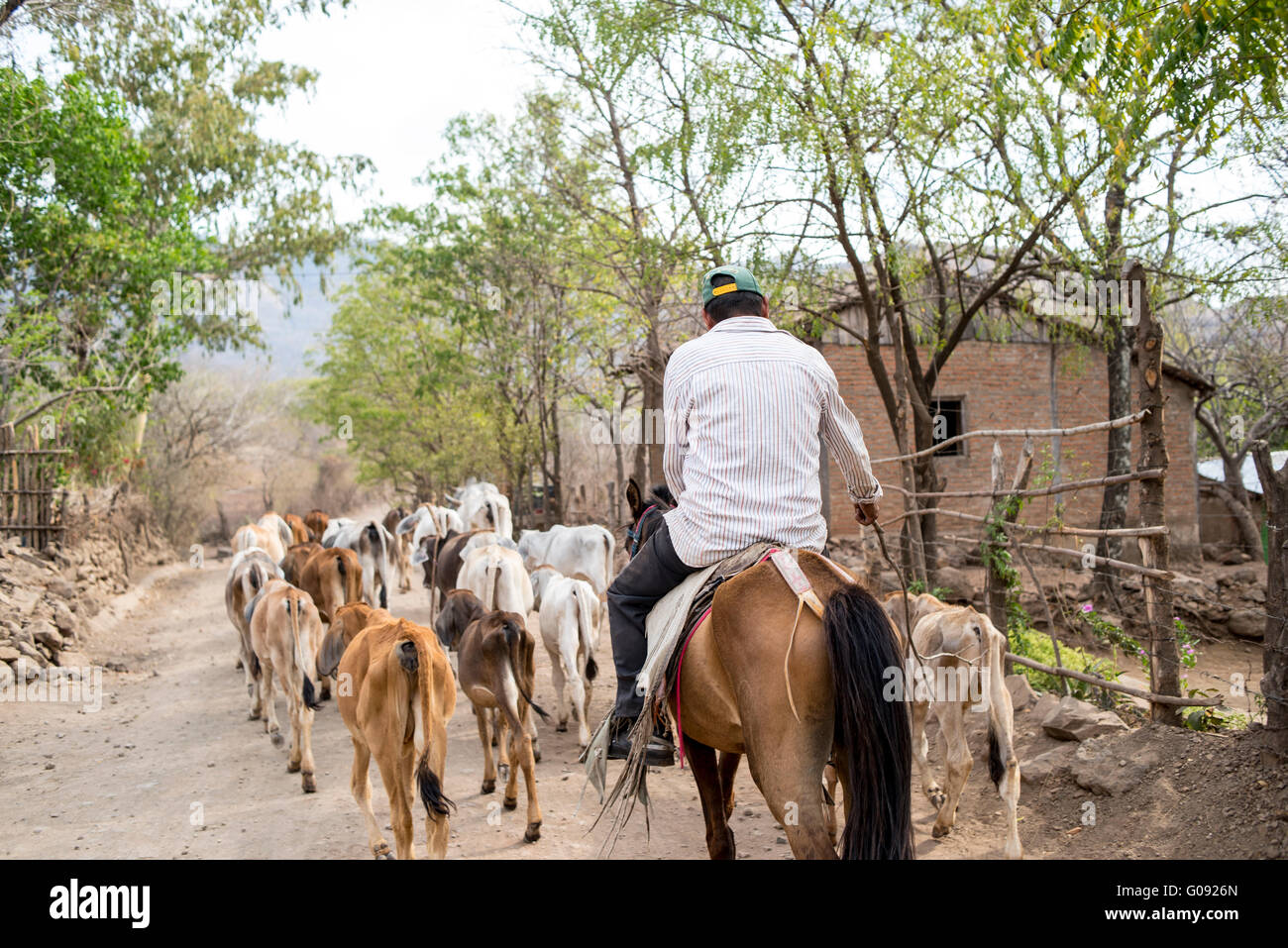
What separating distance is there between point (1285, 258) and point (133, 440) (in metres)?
24.1

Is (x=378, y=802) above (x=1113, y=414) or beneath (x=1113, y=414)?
beneath

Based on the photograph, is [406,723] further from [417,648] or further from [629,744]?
[629,744]

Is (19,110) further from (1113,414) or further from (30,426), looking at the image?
(1113,414)

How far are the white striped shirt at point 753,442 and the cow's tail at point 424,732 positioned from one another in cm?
206

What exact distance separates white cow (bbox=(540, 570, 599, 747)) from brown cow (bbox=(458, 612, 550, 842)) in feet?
4.89

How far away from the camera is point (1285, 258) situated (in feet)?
37.3

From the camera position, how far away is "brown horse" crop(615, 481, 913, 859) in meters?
3.43

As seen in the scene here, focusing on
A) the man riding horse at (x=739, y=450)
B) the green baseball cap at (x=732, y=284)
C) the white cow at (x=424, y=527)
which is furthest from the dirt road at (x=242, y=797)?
the white cow at (x=424, y=527)

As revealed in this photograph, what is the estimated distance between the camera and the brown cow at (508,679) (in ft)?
21.6

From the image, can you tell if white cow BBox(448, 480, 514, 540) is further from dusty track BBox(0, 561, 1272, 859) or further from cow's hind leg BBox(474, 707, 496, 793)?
cow's hind leg BBox(474, 707, 496, 793)

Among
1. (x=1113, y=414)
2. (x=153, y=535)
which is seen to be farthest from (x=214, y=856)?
(x=153, y=535)

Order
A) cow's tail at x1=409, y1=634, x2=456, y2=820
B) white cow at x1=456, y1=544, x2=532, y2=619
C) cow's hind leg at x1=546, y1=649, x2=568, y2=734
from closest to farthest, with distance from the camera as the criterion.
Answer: cow's tail at x1=409, y1=634, x2=456, y2=820 → cow's hind leg at x1=546, y1=649, x2=568, y2=734 → white cow at x1=456, y1=544, x2=532, y2=619

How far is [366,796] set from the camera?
6.33 meters

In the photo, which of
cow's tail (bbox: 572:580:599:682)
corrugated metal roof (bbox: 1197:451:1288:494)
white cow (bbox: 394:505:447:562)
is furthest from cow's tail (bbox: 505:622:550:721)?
corrugated metal roof (bbox: 1197:451:1288:494)
